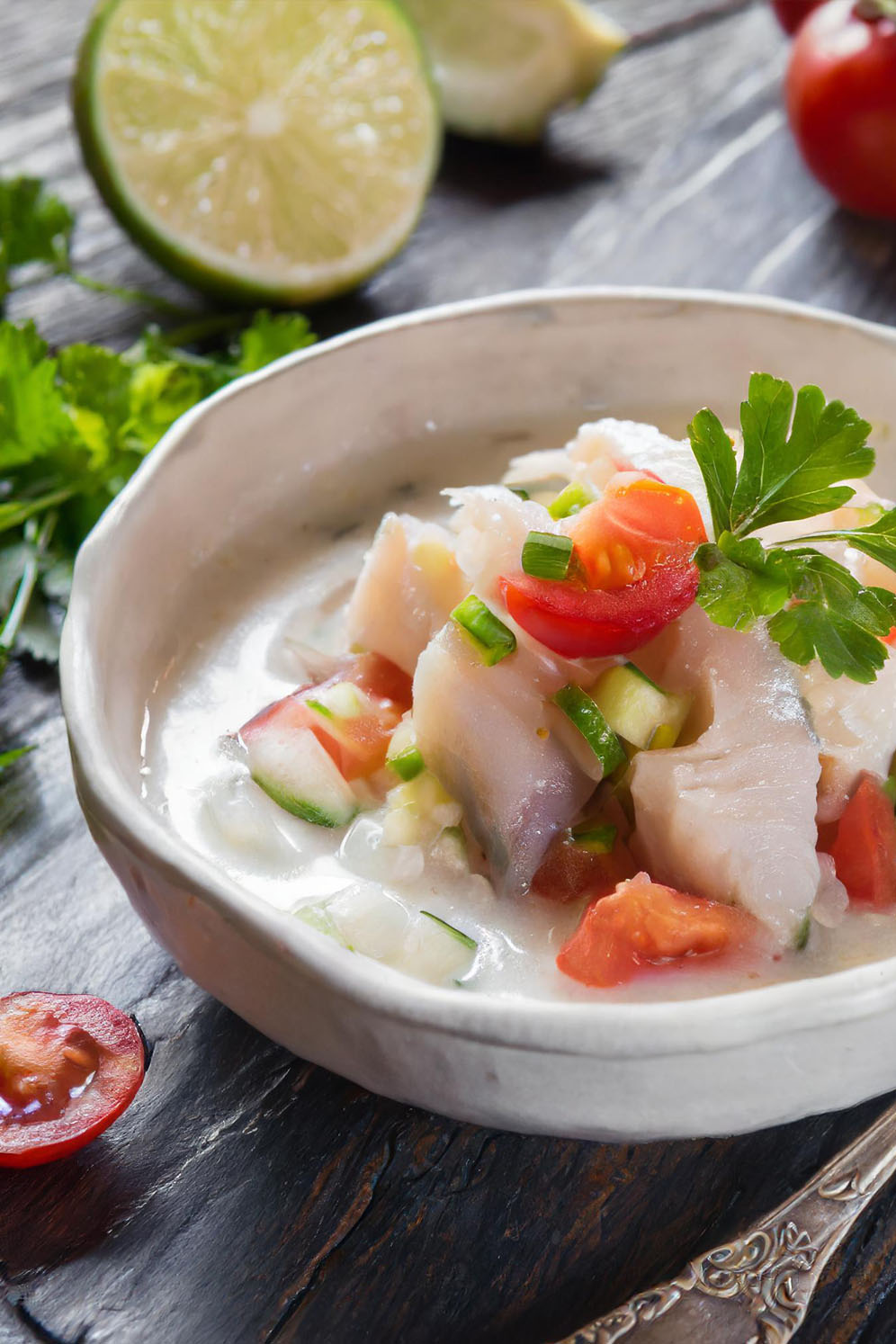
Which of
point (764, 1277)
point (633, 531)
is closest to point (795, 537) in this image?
point (633, 531)

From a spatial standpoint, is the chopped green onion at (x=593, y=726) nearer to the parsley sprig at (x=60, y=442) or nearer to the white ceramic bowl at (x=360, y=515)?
the white ceramic bowl at (x=360, y=515)

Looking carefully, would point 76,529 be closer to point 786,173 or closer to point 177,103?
point 177,103

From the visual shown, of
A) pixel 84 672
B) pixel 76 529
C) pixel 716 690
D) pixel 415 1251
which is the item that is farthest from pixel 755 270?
pixel 415 1251

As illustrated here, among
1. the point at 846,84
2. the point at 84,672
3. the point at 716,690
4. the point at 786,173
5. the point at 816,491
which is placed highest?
the point at 84,672

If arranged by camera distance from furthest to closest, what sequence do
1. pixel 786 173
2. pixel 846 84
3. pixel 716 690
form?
pixel 786 173 < pixel 846 84 < pixel 716 690

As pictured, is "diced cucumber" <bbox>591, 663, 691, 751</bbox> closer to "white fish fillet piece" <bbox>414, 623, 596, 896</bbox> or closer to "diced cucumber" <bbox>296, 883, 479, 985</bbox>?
"white fish fillet piece" <bbox>414, 623, 596, 896</bbox>

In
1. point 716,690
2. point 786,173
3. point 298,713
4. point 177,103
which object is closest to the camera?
point 716,690
